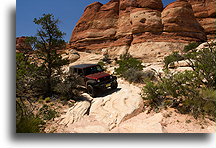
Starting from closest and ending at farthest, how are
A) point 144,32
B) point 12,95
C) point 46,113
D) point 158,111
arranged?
1. point 12,95
2. point 158,111
3. point 46,113
4. point 144,32

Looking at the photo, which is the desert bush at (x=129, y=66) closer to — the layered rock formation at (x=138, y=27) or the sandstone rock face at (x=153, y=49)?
the sandstone rock face at (x=153, y=49)

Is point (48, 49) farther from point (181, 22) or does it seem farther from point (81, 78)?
point (181, 22)

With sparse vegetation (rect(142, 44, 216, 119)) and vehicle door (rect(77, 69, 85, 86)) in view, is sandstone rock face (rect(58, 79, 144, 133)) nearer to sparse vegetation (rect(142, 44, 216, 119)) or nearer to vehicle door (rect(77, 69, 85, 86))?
sparse vegetation (rect(142, 44, 216, 119))

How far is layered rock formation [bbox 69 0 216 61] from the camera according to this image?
77.2 feet

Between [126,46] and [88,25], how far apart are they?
1133cm

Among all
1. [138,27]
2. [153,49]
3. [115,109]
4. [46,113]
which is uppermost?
[138,27]

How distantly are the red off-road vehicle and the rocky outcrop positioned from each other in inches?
1167

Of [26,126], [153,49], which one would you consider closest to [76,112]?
[26,126]

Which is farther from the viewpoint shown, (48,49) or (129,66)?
(129,66)

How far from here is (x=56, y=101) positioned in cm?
583

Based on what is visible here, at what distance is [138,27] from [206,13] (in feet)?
51.6

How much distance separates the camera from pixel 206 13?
1039 inches

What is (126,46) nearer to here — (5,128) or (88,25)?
(88,25)
